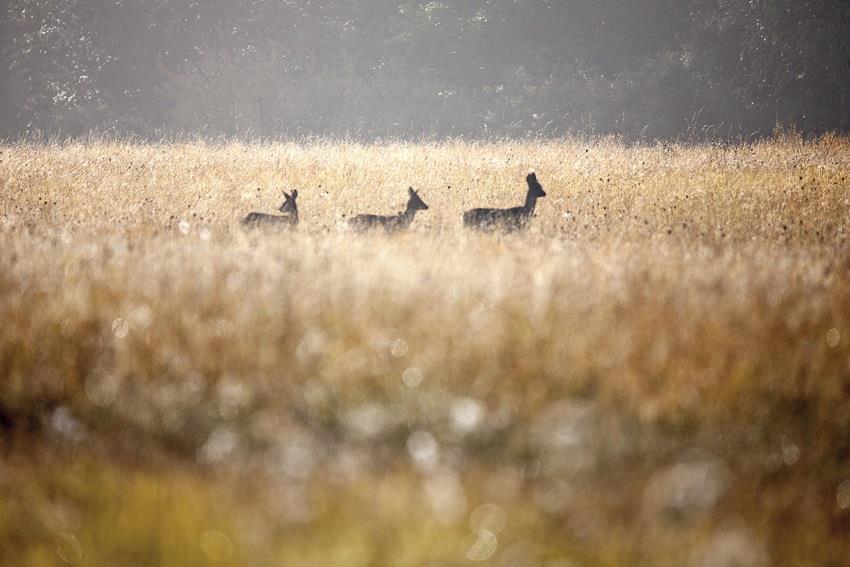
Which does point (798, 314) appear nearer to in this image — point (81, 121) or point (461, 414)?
point (461, 414)

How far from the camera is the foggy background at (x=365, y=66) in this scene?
31.2 metres

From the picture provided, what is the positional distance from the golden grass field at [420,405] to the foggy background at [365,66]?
25.3 meters

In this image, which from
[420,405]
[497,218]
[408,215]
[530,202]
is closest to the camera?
[420,405]

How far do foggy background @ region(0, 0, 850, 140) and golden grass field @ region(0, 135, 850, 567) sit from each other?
25326 millimetres

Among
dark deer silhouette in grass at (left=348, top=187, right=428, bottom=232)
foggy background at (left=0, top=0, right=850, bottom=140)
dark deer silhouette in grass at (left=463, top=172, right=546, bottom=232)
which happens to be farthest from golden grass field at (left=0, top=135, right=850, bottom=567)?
foggy background at (left=0, top=0, right=850, bottom=140)

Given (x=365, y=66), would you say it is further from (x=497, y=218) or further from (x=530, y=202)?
(x=497, y=218)

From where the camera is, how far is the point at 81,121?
1368 inches

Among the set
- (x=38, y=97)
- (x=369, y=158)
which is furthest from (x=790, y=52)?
(x=38, y=97)

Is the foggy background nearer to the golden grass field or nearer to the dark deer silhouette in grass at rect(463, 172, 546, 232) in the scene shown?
the dark deer silhouette in grass at rect(463, 172, 546, 232)

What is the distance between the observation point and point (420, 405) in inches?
158

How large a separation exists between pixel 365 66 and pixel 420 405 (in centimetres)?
3178

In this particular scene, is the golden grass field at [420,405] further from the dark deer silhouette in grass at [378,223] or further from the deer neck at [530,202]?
the deer neck at [530,202]

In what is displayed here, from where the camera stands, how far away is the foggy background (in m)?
31.2

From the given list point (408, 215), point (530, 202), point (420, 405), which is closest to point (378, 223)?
point (408, 215)
